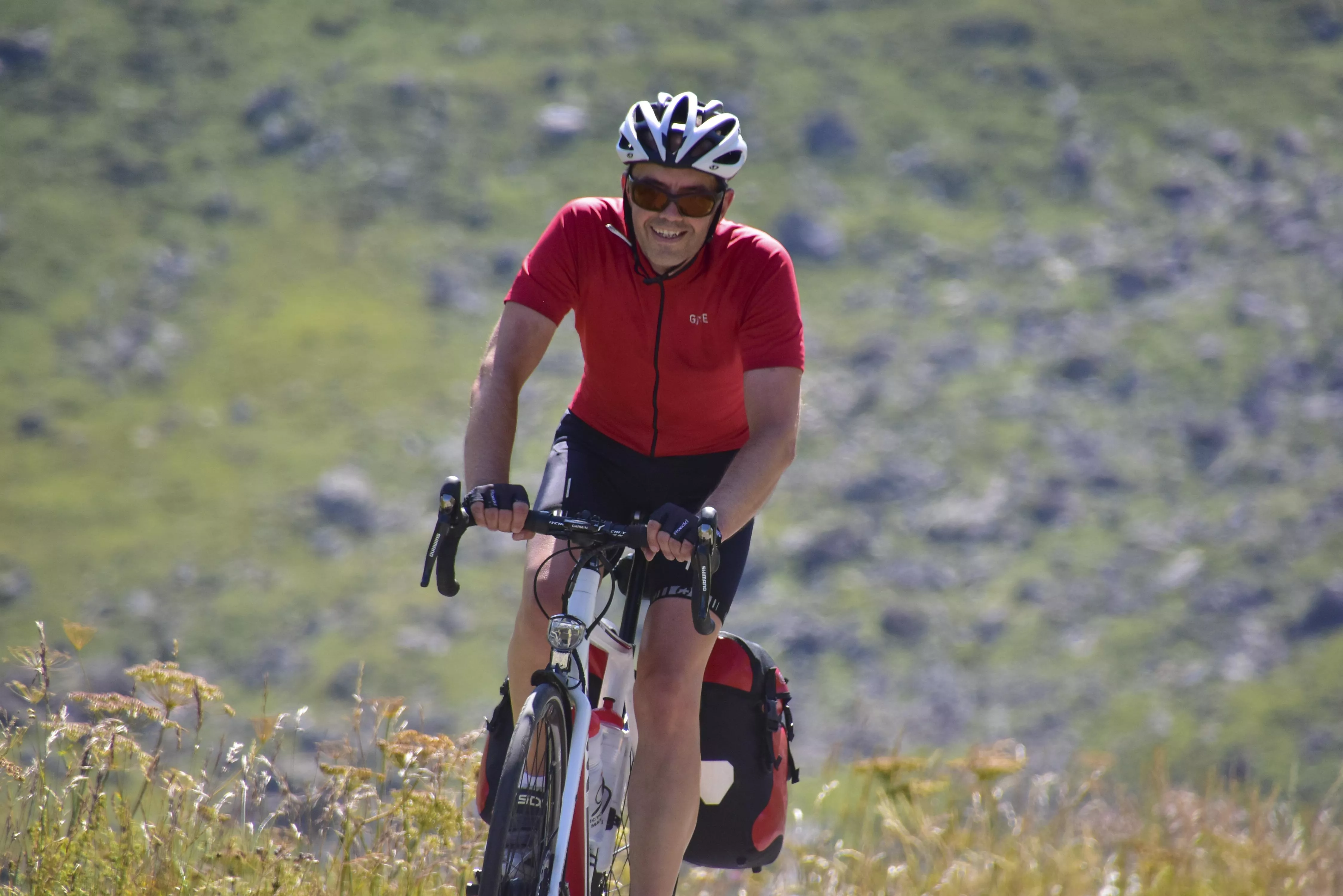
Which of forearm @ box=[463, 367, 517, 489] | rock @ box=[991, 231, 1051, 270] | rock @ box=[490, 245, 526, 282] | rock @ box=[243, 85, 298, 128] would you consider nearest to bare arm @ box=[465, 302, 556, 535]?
forearm @ box=[463, 367, 517, 489]

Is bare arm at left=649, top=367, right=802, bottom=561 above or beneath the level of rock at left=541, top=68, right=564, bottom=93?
beneath

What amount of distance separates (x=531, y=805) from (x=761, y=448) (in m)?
1.40

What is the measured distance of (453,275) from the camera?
6713 inches

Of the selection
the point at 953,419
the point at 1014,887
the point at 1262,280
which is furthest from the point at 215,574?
the point at 1014,887

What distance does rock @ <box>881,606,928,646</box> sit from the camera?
5133 inches

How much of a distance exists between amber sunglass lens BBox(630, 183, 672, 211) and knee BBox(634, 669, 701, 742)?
1575mm

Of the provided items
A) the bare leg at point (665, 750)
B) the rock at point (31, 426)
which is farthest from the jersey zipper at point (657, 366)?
the rock at point (31, 426)

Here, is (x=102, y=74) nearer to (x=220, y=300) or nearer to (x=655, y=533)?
(x=220, y=300)

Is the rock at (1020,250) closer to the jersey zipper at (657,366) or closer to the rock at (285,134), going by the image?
the rock at (285,134)

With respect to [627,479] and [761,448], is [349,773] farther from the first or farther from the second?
[761,448]

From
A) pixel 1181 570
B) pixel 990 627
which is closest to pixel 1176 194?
pixel 1181 570

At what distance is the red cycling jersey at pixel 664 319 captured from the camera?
16.3 ft

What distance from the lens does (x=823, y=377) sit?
6284 inches

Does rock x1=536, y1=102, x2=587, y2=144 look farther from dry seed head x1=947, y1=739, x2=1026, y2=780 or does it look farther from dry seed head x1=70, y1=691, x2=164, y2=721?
dry seed head x1=70, y1=691, x2=164, y2=721
